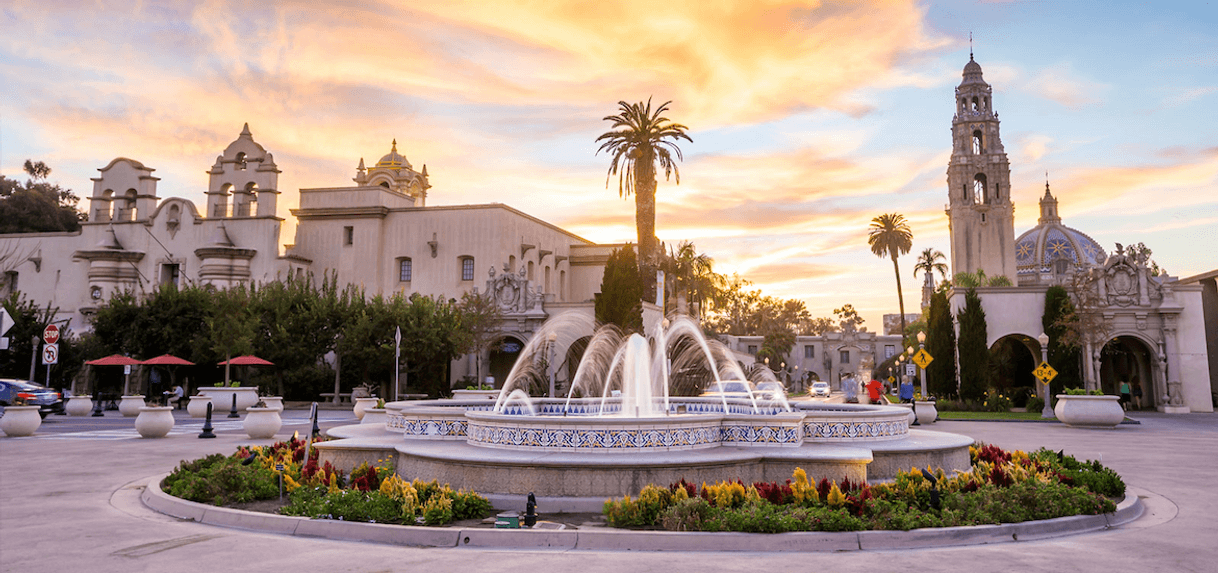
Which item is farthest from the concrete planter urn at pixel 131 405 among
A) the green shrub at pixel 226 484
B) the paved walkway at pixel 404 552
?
the green shrub at pixel 226 484

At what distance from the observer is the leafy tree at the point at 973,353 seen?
38969 millimetres

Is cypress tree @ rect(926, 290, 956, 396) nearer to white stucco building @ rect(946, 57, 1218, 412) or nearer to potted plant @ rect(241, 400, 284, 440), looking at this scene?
white stucco building @ rect(946, 57, 1218, 412)

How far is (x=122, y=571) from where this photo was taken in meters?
6.89

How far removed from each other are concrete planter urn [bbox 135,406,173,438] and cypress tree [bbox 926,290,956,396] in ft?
117

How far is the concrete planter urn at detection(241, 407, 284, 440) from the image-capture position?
2034 cm

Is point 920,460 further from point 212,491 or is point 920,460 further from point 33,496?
point 33,496

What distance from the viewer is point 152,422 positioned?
20.7 metres

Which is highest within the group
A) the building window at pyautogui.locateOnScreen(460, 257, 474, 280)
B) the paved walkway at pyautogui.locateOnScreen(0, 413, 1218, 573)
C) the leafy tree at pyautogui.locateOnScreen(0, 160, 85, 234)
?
the leafy tree at pyautogui.locateOnScreen(0, 160, 85, 234)

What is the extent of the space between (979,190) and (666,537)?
310ft

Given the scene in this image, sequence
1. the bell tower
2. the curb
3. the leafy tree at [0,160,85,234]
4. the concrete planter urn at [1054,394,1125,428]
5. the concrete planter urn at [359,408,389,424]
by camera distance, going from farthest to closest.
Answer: the bell tower → the leafy tree at [0,160,85,234] → the concrete planter urn at [1054,394,1125,428] → the concrete planter urn at [359,408,389,424] → the curb

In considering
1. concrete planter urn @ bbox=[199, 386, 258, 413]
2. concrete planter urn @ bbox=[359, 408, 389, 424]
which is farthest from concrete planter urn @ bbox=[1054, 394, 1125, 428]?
concrete planter urn @ bbox=[199, 386, 258, 413]

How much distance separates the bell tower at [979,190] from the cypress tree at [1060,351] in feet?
173

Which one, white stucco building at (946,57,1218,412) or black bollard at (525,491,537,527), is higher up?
white stucco building at (946,57,1218,412)

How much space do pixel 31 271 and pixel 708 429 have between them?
63980 millimetres
